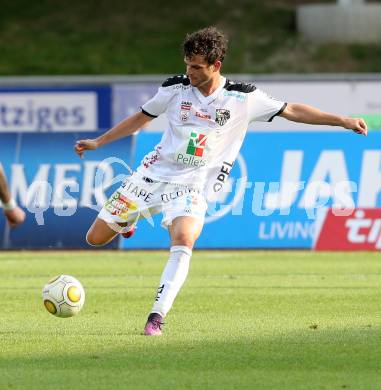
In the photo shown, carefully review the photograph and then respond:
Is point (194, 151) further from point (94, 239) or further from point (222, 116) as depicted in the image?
point (94, 239)

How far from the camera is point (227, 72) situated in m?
40.0

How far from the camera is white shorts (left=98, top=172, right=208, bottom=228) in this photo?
986cm

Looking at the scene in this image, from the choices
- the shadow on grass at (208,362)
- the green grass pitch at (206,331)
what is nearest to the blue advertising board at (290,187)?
the green grass pitch at (206,331)

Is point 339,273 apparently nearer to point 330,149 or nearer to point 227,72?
point 330,149

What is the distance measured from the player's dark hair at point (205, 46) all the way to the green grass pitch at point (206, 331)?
212 centimetres

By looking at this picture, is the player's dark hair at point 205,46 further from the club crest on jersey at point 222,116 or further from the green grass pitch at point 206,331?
the green grass pitch at point 206,331

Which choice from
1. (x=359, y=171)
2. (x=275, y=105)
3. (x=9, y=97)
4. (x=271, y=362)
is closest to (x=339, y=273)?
(x=359, y=171)

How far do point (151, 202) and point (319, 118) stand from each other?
1.48 m

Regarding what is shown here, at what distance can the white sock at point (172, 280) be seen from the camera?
9.46 meters

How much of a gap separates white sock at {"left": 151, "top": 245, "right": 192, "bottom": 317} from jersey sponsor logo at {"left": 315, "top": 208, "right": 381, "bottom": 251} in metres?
9.42

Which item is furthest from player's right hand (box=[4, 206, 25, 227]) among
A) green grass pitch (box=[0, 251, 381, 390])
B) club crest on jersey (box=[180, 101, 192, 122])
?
club crest on jersey (box=[180, 101, 192, 122])

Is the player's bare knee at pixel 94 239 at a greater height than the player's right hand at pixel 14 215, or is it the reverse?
the player's bare knee at pixel 94 239

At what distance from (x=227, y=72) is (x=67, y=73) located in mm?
5001

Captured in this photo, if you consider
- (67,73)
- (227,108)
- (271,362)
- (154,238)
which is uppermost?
(67,73)
